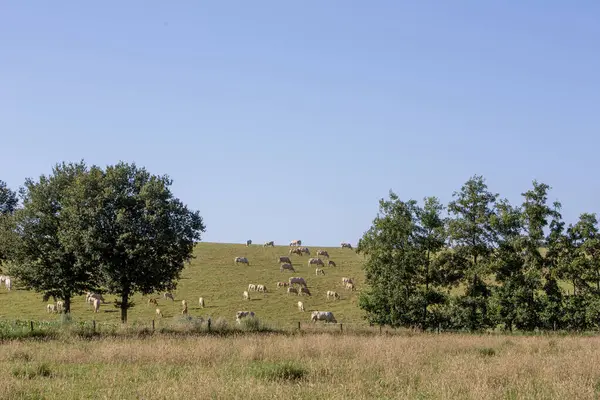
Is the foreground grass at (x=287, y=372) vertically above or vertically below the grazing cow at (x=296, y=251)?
below

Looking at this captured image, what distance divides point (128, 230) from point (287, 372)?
101 feet

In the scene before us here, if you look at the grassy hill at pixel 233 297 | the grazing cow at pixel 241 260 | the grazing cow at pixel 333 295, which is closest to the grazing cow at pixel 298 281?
the grassy hill at pixel 233 297

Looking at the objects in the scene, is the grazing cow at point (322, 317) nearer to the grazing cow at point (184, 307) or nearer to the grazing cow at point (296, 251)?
the grazing cow at point (184, 307)

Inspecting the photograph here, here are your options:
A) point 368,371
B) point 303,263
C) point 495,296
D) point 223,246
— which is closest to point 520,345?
point 368,371

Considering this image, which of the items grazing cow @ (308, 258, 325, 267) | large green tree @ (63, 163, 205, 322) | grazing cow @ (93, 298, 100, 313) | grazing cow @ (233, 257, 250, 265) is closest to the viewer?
large green tree @ (63, 163, 205, 322)

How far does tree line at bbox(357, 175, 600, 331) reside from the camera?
47.1 m

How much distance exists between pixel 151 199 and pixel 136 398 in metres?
34.5

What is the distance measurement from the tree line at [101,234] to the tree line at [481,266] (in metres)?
15.7

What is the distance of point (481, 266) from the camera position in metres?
47.8

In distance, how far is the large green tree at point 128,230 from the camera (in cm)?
4650

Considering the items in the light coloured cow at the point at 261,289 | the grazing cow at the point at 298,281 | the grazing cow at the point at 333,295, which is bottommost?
the grazing cow at the point at 333,295

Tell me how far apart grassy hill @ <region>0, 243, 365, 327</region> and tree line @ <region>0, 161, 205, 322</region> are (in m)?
5.35

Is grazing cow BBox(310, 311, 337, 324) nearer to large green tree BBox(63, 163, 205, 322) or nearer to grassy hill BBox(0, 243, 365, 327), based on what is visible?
grassy hill BBox(0, 243, 365, 327)

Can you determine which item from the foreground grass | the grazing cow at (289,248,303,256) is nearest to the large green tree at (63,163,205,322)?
the foreground grass
